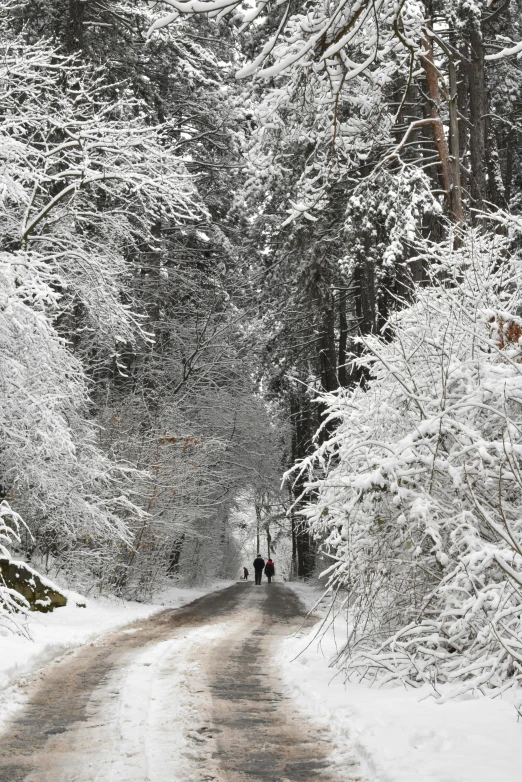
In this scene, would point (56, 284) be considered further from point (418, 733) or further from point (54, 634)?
point (418, 733)

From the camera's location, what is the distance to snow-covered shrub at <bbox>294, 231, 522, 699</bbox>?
18.9ft

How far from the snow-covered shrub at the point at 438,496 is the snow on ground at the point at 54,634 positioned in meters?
3.14

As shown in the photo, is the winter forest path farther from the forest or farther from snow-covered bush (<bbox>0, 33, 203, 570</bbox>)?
snow-covered bush (<bbox>0, 33, 203, 570</bbox>)

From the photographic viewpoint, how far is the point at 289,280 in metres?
20.1

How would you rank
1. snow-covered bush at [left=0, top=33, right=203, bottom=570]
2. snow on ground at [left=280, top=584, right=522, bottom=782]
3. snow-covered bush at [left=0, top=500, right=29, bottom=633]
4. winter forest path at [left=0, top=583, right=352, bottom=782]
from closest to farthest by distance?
snow on ground at [left=280, top=584, right=522, bottom=782] → winter forest path at [left=0, top=583, right=352, bottom=782] → snow-covered bush at [left=0, top=500, right=29, bottom=633] → snow-covered bush at [left=0, top=33, right=203, bottom=570]

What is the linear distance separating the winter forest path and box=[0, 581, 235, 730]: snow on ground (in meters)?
0.22

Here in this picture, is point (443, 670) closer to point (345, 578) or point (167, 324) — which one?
point (345, 578)

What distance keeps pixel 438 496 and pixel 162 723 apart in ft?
9.52

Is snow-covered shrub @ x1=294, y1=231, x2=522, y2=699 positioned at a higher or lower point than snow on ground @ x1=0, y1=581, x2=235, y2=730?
higher

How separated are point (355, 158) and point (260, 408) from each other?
1451 cm

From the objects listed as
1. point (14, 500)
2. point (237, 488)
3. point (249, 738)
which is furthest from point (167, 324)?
point (249, 738)

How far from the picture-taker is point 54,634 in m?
10.4

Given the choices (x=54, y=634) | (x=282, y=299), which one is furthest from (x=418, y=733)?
(x=282, y=299)

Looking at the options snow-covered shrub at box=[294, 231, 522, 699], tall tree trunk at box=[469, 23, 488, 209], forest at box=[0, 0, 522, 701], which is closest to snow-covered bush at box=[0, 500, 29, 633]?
forest at box=[0, 0, 522, 701]
